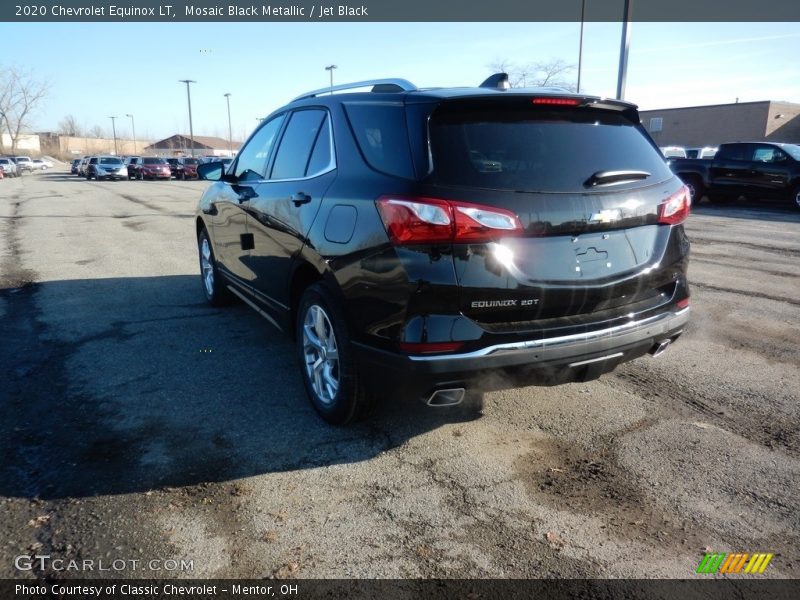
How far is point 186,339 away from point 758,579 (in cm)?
435

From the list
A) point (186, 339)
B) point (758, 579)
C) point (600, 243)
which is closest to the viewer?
point (758, 579)

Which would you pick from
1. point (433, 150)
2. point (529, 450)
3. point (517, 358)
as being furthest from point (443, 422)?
point (433, 150)

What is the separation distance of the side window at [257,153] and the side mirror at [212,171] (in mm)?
297

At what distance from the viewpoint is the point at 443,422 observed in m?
3.58

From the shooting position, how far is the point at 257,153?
16.1ft

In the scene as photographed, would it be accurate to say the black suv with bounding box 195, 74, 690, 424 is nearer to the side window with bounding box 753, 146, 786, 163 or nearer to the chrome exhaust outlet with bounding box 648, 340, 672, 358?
the chrome exhaust outlet with bounding box 648, 340, 672, 358

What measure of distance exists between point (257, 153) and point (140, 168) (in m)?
46.2

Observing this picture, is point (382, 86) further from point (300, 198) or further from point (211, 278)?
point (211, 278)

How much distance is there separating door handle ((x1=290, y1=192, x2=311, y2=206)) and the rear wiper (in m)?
1.57

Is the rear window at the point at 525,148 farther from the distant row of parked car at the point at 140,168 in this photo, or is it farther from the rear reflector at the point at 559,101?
the distant row of parked car at the point at 140,168

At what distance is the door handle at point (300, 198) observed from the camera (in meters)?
3.56

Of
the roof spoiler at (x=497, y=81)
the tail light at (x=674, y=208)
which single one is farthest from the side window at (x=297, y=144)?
the tail light at (x=674, y=208)

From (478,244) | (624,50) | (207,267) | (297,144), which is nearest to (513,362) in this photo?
(478,244)

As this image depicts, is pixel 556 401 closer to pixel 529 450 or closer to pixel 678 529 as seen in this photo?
pixel 529 450
